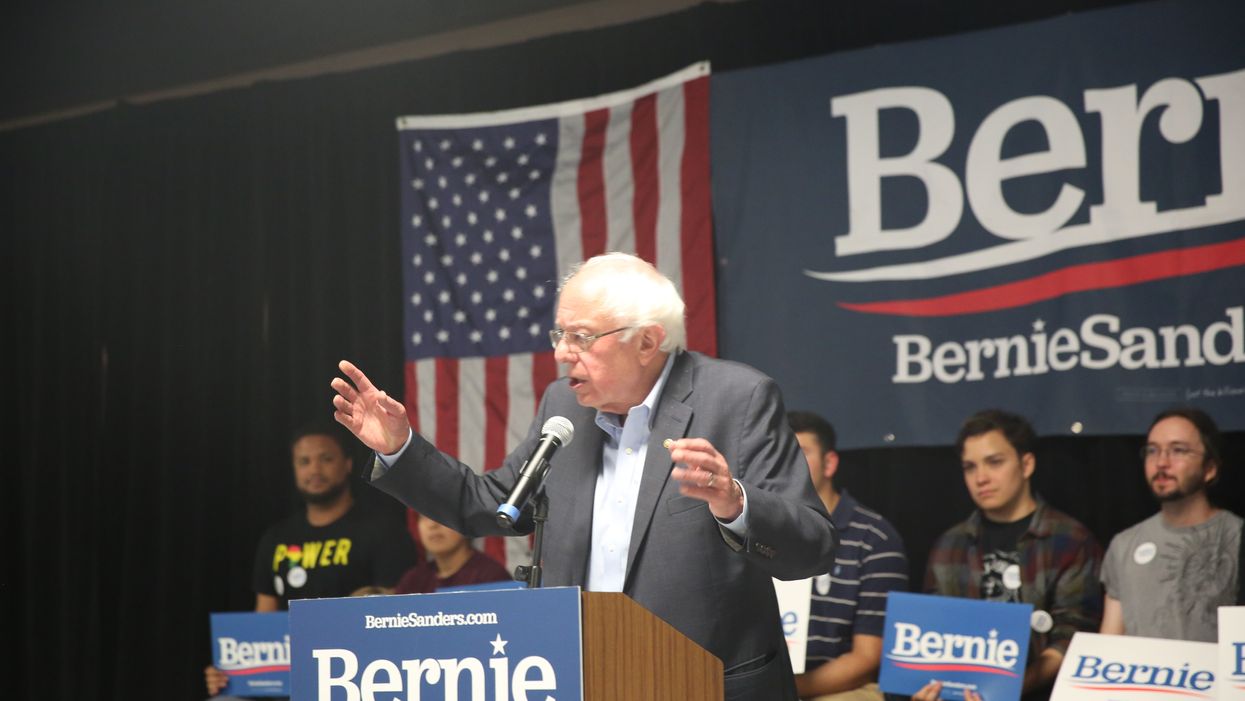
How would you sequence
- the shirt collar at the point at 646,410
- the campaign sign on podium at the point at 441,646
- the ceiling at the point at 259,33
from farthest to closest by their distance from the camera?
1. the ceiling at the point at 259,33
2. the shirt collar at the point at 646,410
3. the campaign sign on podium at the point at 441,646

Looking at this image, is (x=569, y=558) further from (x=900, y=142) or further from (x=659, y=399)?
(x=900, y=142)

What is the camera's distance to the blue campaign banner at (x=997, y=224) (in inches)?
189

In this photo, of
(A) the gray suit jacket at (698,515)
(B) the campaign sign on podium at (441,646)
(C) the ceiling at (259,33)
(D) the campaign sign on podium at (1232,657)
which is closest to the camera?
(B) the campaign sign on podium at (441,646)

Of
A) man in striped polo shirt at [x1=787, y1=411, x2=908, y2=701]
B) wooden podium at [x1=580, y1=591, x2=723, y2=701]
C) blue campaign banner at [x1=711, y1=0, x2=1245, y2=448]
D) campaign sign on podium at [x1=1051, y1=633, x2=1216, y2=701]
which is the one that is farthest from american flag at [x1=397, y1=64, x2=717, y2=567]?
wooden podium at [x1=580, y1=591, x2=723, y2=701]

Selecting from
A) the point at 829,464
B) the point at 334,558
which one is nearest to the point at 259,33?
the point at 334,558

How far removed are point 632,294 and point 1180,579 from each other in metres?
2.72

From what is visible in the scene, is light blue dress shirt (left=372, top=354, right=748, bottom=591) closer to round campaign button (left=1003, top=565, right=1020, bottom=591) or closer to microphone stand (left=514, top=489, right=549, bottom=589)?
microphone stand (left=514, top=489, right=549, bottom=589)

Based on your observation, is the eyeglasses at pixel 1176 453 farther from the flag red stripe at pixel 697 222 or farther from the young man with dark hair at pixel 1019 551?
the flag red stripe at pixel 697 222

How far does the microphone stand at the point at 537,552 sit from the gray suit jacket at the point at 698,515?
15 cm

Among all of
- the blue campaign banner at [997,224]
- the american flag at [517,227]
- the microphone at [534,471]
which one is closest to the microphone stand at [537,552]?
the microphone at [534,471]

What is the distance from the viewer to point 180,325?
7.29 m

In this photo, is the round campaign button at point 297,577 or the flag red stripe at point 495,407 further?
the flag red stripe at point 495,407

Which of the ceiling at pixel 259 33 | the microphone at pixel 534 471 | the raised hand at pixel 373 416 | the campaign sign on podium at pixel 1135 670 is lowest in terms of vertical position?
the campaign sign on podium at pixel 1135 670

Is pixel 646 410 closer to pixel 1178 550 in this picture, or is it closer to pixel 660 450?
pixel 660 450
